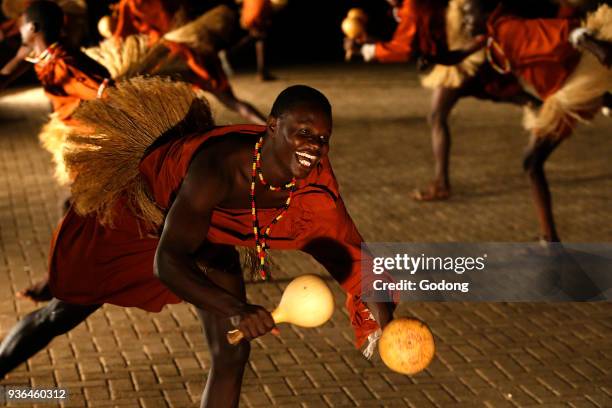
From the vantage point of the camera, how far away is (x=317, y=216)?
4.05 metres

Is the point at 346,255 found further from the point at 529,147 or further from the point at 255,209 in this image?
the point at 529,147

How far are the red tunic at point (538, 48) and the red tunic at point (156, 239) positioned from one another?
3.45 metres

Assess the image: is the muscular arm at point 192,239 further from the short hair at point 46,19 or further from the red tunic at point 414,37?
the red tunic at point 414,37

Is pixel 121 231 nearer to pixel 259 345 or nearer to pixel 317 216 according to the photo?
pixel 317 216

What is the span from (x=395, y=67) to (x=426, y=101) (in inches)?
144

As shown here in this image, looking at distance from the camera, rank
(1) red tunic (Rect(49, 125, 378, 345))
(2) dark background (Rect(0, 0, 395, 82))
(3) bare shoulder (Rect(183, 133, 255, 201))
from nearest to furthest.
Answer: (3) bare shoulder (Rect(183, 133, 255, 201)) → (1) red tunic (Rect(49, 125, 378, 345)) → (2) dark background (Rect(0, 0, 395, 82))

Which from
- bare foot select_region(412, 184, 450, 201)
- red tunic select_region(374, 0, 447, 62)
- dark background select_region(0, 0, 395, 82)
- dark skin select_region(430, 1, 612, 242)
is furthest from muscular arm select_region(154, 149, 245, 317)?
dark background select_region(0, 0, 395, 82)

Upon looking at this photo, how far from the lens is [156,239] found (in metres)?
4.35

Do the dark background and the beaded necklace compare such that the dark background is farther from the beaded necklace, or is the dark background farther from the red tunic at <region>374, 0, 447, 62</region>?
the beaded necklace

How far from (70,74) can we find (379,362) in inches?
94.5

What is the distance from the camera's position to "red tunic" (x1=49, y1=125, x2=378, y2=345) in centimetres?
399

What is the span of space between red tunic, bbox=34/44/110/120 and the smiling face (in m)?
2.59

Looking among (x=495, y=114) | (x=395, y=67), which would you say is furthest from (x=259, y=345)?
(x=395, y=67)

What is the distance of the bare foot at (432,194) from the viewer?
9008 millimetres
